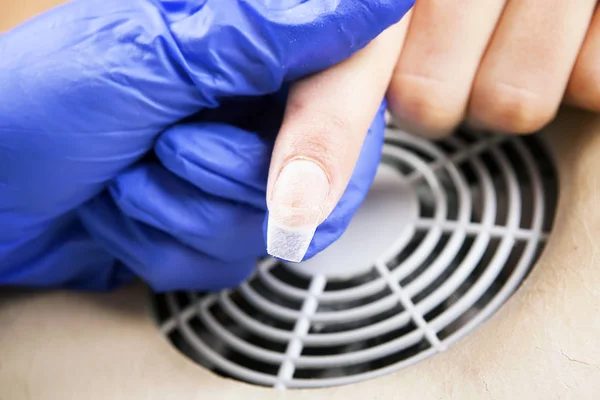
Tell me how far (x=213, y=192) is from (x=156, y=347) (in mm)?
187

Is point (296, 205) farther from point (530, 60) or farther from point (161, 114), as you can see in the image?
point (530, 60)

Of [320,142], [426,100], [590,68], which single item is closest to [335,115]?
[320,142]

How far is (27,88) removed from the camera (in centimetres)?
49

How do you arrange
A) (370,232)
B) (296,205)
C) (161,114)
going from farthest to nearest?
(370,232), (161,114), (296,205)

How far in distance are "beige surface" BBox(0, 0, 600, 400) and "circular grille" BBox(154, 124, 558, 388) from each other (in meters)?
0.03

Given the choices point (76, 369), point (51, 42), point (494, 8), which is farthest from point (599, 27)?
point (76, 369)

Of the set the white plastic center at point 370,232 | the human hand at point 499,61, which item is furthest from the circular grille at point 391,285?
the human hand at point 499,61

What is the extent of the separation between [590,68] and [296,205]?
1.23ft

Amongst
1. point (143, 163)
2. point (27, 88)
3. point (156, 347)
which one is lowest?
point (156, 347)

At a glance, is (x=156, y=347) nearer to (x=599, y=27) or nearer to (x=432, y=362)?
(x=432, y=362)

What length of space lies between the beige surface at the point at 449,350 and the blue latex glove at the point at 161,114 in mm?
76

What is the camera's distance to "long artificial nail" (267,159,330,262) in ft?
1.36

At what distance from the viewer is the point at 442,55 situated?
600 mm

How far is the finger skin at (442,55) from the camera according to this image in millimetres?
592
